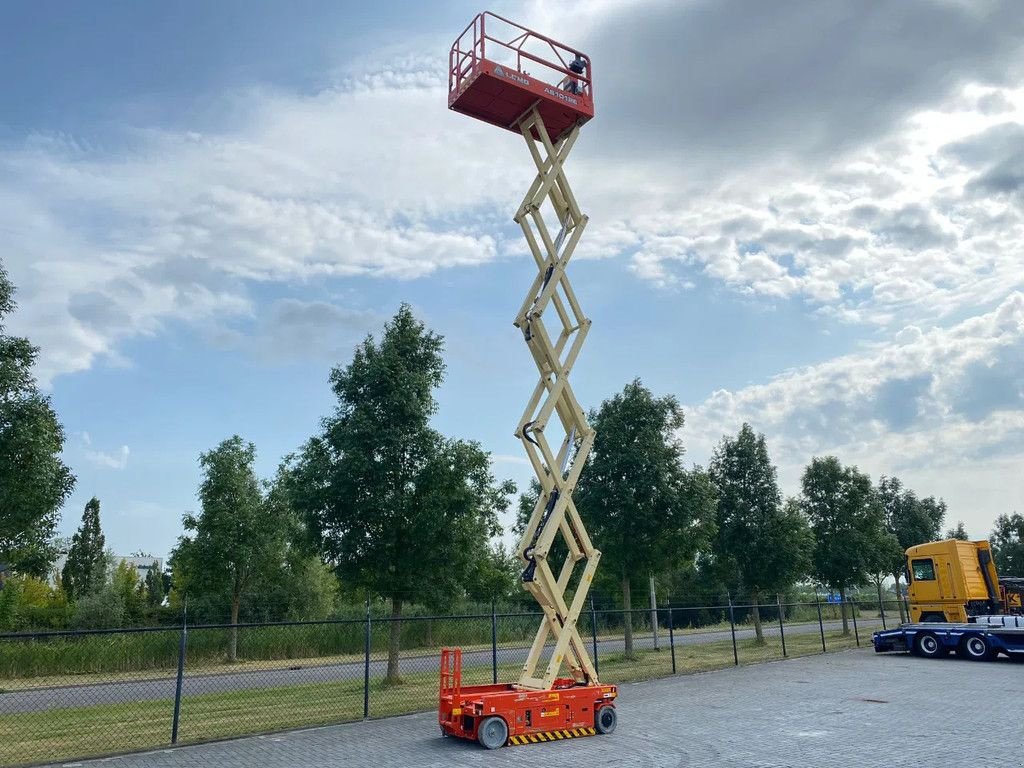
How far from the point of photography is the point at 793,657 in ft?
81.5

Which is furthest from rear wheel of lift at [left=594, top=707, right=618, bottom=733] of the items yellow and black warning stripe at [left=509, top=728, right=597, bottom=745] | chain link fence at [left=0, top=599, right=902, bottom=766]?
chain link fence at [left=0, top=599, right=902, bottom=766]

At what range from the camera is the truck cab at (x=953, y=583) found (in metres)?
23.7

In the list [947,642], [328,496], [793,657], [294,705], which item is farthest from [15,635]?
[947,642]

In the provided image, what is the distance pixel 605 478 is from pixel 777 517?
9066 millimetres

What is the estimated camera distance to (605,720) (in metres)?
11.7

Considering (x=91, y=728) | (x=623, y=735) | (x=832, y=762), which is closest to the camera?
(x=832, y=762)

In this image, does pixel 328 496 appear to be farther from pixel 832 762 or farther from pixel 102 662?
pixel 832 762

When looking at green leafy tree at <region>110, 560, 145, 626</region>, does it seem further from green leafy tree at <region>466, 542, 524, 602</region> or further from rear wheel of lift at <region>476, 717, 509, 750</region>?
rear wheel of lift at <region>476, 717, 509, 750</region>

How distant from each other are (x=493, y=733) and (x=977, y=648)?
18994 mm

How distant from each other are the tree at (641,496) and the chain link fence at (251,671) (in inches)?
101

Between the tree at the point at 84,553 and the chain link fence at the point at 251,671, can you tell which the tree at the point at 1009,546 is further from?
the tree at the point at 84,553

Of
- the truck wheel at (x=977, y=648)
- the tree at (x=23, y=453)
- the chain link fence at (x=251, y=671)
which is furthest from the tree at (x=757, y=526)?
the tree at (x=23, y=453)

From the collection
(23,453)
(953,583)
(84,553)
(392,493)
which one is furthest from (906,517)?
(84,553)

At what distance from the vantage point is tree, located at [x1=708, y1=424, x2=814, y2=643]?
29156mm
